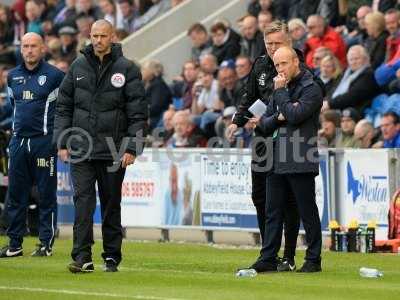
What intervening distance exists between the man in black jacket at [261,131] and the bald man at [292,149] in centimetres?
22

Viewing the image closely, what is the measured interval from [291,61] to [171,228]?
7.79 meters

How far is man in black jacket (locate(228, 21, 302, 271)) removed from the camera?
14.2m

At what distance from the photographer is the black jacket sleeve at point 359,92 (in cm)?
2148

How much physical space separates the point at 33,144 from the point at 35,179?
0.45 m

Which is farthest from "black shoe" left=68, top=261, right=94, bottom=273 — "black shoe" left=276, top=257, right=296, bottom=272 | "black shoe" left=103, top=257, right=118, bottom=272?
"black shoe" left=276, top=257, right=296, bottom=272

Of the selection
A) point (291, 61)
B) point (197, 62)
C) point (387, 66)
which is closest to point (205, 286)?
point (291, 61)

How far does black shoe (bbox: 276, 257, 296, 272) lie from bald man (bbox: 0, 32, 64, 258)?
3405 mm

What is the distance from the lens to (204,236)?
2092 cm

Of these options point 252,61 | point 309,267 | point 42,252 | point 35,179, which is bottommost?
point 309,267

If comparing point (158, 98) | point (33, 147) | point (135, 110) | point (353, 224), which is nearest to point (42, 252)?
point (33, 147)

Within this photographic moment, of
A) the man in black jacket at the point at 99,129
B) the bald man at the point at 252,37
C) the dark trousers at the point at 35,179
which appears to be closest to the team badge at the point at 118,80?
the man in black jacket at the point at 99,129

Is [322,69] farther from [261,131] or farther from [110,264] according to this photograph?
[110,264]

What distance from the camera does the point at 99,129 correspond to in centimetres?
1421

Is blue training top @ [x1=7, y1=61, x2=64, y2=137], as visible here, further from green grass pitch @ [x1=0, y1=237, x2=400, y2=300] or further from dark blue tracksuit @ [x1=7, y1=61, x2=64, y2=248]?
green grass pitch @ [x1=0, y1=237, x2=400, y2=300]
